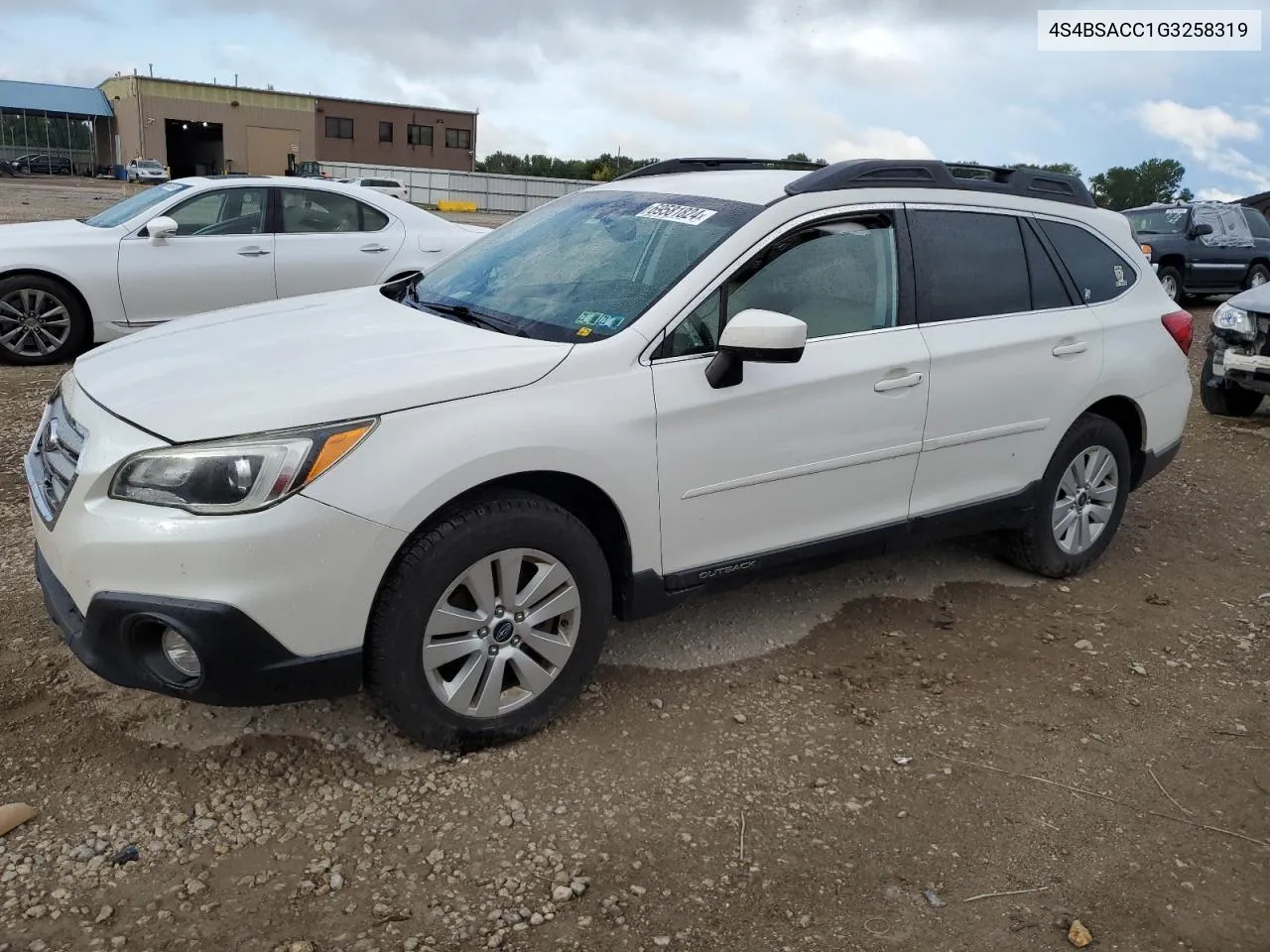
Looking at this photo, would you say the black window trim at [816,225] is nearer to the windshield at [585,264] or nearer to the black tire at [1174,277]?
the windshield at [585,264]

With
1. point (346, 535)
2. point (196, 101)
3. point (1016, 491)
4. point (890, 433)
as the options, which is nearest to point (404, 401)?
point (346, 535)

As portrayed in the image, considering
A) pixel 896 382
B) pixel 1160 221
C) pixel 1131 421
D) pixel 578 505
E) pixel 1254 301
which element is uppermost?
pixel 1160 221

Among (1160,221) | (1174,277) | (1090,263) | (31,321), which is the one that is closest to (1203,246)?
(1174,277)

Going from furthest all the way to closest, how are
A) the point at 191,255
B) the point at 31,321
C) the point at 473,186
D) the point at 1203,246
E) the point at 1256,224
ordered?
the point at 473,186, the point at 1256,224, the point at 1203,246, the point at 191,255, the point at 31,321

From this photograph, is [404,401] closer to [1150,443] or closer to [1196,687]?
[1196,687]

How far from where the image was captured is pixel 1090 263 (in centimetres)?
479

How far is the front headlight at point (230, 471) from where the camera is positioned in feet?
8.91

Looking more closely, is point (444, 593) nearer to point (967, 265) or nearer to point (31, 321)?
point (967, 265)

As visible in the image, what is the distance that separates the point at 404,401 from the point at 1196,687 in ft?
10.3

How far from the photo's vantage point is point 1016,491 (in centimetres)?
450

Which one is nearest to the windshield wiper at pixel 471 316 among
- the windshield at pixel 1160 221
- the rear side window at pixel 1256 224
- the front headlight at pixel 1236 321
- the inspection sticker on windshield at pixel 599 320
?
the inspection sticker on windshield at pixel 599 320

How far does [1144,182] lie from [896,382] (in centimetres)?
5604

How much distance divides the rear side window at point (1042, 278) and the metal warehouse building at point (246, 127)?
66.4 metres

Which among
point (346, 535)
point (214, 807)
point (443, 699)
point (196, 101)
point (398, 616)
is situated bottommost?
point (214, 807)
